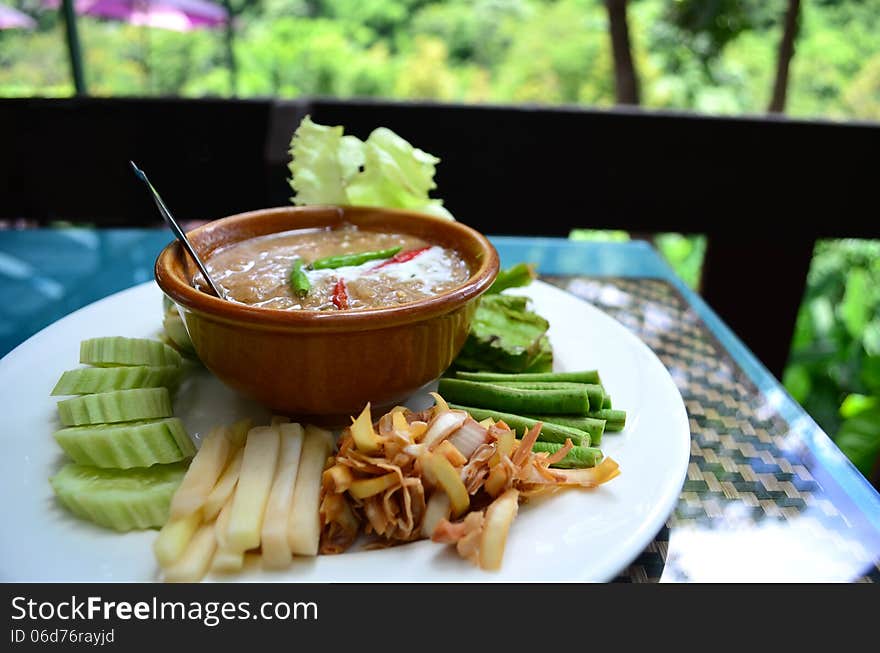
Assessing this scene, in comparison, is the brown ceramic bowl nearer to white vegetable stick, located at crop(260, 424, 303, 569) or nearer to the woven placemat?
white vegetable stick, located at crop(260, 424, 303, 569)

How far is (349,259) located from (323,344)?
0.45 metres

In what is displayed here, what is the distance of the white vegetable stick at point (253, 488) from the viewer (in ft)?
3.74

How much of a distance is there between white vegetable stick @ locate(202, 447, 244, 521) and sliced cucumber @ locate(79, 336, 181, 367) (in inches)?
16.9

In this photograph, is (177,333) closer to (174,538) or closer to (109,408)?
(109,408)

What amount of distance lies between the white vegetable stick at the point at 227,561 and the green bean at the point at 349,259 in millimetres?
838

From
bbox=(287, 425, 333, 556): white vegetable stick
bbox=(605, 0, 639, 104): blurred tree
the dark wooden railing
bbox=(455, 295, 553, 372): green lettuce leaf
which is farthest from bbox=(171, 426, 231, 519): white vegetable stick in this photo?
bbox=(605, 0, 639, 104): blurred tree

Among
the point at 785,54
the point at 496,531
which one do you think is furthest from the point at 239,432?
the point at 785,54

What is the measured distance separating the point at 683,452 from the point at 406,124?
98.0 inches

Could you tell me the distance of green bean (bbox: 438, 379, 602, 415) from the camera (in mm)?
1564

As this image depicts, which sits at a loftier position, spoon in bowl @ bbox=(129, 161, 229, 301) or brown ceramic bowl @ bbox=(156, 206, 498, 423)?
spoon in bowl @ bbox=(129, 161, 229, 301)

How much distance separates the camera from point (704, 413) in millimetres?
1865

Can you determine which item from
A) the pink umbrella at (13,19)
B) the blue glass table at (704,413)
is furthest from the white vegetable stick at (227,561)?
the pink umbrella at (13,19)

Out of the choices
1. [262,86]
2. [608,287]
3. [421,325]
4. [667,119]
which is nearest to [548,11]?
[262,86]

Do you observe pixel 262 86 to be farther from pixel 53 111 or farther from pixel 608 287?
pixel 608 287
